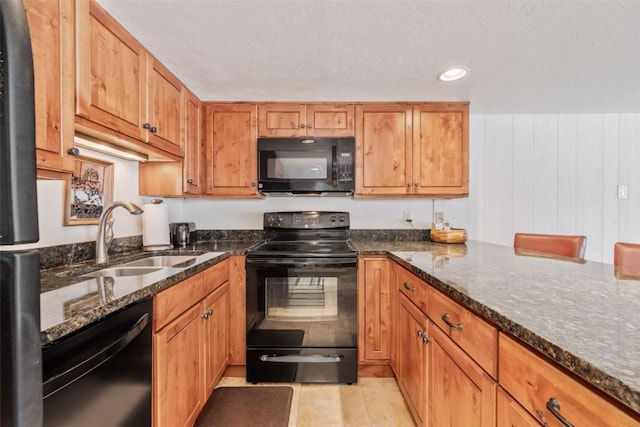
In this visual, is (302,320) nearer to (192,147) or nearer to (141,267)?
(141,267)

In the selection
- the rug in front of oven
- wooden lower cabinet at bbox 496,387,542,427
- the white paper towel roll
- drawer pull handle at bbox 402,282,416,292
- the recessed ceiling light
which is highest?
the recessed ceiling light

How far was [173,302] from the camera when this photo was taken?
1.26m

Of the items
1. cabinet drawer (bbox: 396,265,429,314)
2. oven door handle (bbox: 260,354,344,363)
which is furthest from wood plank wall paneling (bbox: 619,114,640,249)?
oven door handle (bbox: 260,354,344,363)

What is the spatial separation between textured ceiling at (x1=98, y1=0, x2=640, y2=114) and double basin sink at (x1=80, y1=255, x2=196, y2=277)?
125 cm

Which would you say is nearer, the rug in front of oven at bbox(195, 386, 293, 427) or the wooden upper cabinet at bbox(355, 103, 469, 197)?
the rug in front of oven at bbox(195, 386, 293, 427)

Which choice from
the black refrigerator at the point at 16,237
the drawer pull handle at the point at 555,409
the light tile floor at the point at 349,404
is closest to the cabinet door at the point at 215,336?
the light tile floor at the point at 349,404

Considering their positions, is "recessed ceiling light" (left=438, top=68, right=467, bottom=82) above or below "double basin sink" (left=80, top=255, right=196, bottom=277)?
above

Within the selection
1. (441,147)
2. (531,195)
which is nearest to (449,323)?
(441,147)

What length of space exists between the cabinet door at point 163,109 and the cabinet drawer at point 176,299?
875mm

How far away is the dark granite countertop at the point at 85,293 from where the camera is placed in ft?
2.43

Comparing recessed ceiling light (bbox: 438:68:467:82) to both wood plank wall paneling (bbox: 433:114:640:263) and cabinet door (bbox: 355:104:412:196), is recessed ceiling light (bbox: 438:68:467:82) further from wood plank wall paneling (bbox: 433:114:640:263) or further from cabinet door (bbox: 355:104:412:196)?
wood plank wall paneling (bbox: 433:114:640:263)

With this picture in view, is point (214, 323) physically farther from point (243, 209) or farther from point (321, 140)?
point (321, 140)

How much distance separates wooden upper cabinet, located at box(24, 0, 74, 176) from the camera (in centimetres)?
93

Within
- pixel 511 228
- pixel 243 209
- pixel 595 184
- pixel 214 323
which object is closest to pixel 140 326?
pixel 214 323
